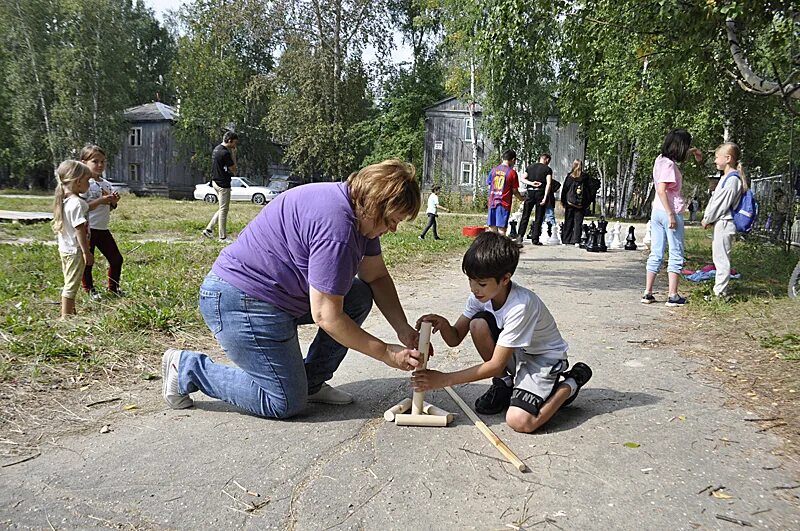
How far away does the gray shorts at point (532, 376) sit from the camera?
A: 3381mm

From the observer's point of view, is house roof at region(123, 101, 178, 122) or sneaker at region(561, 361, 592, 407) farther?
house roof at region(123, 101, 178, 122)

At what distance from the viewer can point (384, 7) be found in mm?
36562

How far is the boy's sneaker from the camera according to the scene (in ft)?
12.1

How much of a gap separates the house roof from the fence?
132 ft

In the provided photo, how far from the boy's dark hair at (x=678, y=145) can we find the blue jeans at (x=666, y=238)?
61cm

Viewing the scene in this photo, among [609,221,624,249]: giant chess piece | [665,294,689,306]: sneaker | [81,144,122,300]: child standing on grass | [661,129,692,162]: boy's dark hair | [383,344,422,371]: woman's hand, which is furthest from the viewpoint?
[609,221,624,249]: giant chess piece

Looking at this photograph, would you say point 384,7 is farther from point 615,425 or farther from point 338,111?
point 615,425

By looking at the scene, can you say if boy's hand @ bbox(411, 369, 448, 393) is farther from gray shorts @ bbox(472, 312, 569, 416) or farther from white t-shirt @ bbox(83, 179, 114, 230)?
white t-shirt @ bbox(83, 179, 114, 230)

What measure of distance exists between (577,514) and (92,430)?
7.99 feet

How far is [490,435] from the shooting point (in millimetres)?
3242

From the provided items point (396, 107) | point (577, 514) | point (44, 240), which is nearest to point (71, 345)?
point (577, 514)

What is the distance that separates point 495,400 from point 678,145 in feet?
14.9

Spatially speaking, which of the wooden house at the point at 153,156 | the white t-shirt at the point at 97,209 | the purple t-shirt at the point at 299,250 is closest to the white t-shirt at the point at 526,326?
the purple t-shirt at the point at 299,250

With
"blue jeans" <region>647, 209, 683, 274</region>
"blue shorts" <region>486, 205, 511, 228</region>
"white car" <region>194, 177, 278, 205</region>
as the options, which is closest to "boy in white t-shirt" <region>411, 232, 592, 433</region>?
"blue jeans" <region>647, 209, 683, 274</region>
